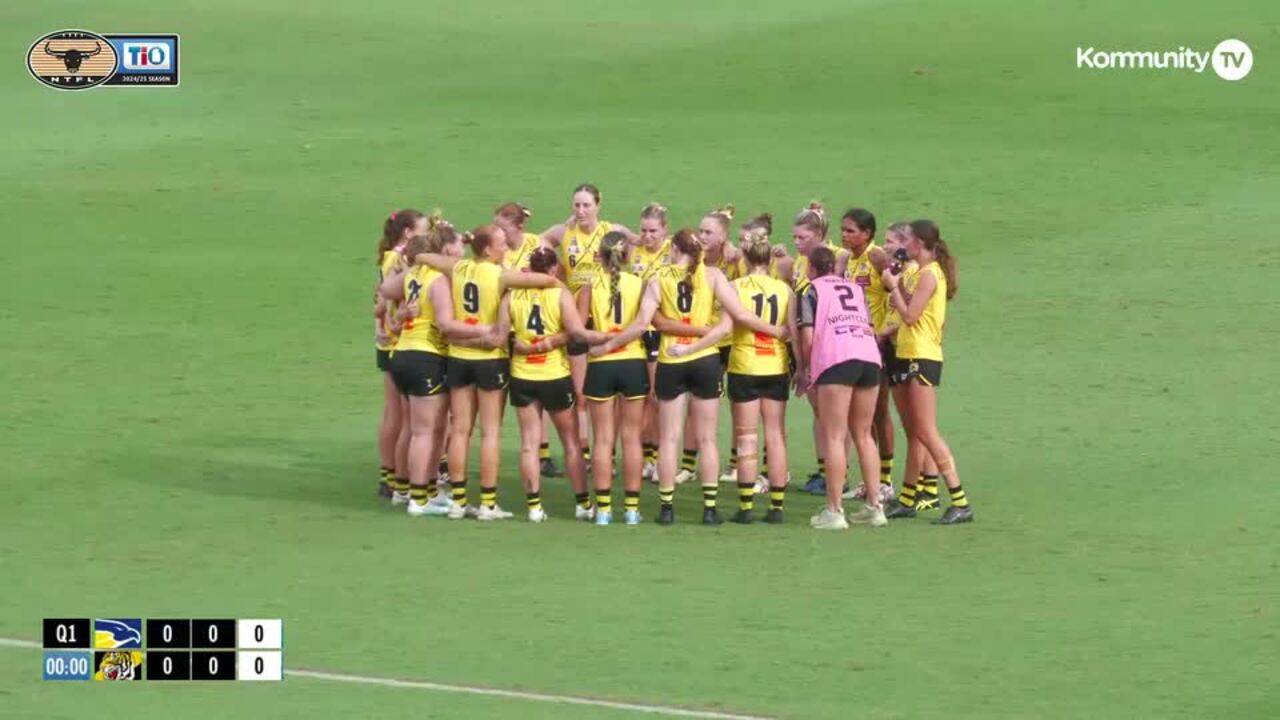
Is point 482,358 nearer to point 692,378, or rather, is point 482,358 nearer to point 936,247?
point 692,378

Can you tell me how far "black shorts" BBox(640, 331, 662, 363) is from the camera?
56.6ft

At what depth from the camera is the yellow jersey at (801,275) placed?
17.8 metres

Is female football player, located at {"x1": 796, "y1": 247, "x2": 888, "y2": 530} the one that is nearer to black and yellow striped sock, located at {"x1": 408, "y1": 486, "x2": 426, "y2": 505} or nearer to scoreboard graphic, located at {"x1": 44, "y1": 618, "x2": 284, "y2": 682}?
black and yellow striped sock, located at {"x1": 408, "y1": 486, "x2": 426, "y2": 505}

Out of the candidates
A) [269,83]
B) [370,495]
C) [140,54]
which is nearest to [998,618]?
[370,495]

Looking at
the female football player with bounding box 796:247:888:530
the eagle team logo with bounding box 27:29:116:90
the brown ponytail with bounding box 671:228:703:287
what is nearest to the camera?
the brown ponytail with bounding box 671:228:703:287

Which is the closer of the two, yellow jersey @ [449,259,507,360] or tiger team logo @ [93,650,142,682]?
tiger team logo @ [93,650,142,682]

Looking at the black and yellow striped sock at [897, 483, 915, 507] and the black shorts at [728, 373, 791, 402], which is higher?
the black shorts at [728, 373, 791, 402]

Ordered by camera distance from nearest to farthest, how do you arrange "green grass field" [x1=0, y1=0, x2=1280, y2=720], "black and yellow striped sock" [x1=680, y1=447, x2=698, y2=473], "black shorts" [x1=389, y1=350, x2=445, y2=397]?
"green grass field" [x1=0, y1=0, x2=1280, y2=720] < "black shorts" [x1=389, y1=350, x2=445, y2=397] < "black and yellow striped sock" [x1=680, y1=447, x2=698, y2=473]

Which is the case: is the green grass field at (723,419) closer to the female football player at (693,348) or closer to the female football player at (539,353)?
the female football player at (693,348)

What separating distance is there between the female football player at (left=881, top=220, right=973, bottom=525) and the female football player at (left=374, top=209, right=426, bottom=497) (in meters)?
3.75

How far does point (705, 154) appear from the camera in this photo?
33344 millimetres

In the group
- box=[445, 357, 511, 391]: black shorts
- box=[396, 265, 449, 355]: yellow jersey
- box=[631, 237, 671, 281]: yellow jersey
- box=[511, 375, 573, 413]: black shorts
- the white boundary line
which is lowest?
the white boundary line

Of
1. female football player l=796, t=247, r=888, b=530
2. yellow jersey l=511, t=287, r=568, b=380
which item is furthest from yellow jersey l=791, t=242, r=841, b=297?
yellow jersey l=511, t=287, r=568, b=380

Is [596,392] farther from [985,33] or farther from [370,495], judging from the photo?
[985,33]
